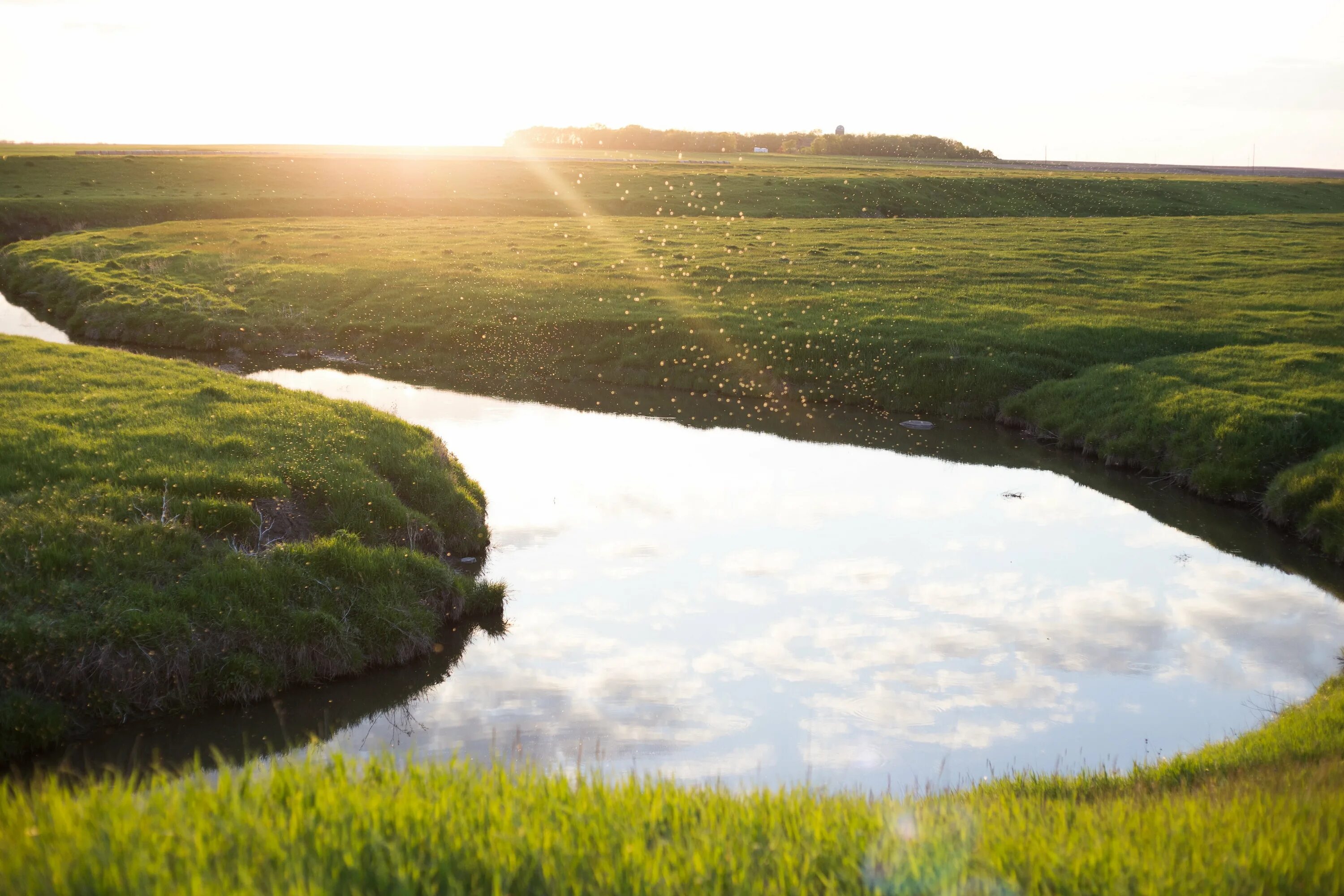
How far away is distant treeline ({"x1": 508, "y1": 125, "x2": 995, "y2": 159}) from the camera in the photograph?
152375mm

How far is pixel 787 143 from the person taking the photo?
16388 cm

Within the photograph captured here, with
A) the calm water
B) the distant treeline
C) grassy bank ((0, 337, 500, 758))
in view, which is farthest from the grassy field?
the distant treeline

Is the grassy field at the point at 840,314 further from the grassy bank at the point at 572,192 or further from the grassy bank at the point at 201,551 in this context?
the grassy bank at the point at 201,551

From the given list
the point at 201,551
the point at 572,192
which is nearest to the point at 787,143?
the point at 572,192

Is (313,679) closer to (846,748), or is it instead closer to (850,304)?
(846,748)

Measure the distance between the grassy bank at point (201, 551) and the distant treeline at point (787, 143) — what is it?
451 ft

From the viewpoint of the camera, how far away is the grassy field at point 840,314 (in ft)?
84.5

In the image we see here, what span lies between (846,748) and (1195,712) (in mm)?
4859

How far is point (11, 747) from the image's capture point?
1069 centimetres

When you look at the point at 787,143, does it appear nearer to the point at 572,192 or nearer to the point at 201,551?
the point at 572,192

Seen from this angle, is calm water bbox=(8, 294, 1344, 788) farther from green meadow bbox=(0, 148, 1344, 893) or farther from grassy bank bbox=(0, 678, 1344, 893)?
grassy bank bbox=(0, 678, 1344, 893)

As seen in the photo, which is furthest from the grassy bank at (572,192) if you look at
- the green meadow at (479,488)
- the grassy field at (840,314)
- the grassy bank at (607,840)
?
the grassy bank at (607,840)

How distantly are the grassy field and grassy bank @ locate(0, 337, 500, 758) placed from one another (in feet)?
49.0

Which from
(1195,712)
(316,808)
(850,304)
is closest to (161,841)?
(316,808)
